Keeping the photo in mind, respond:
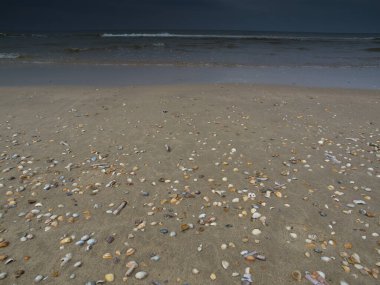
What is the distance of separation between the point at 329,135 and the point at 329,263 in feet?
15.0

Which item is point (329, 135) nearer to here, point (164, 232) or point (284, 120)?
point (284, 120)

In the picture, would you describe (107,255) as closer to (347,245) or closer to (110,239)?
(110,239)

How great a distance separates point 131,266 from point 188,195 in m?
1.72

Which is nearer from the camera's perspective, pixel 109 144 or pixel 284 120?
pixel 109 144

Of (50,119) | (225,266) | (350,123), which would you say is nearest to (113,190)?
(225,266)

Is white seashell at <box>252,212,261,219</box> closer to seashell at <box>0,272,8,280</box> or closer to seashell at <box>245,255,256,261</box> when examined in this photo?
seashell at <box>245,255,256,261</box>

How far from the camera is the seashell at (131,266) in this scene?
12.3 feet

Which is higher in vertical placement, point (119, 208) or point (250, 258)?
point (250, 258)

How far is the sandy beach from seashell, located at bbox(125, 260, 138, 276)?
0.6 inches

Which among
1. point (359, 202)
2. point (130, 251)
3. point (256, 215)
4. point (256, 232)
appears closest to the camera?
point (130, 251)

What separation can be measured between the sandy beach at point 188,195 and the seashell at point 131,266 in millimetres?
16

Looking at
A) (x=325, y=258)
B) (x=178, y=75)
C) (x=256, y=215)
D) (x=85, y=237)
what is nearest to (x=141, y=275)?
(x=85, y=237)

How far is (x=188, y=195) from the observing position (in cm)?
530

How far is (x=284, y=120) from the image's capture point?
29.0ft
